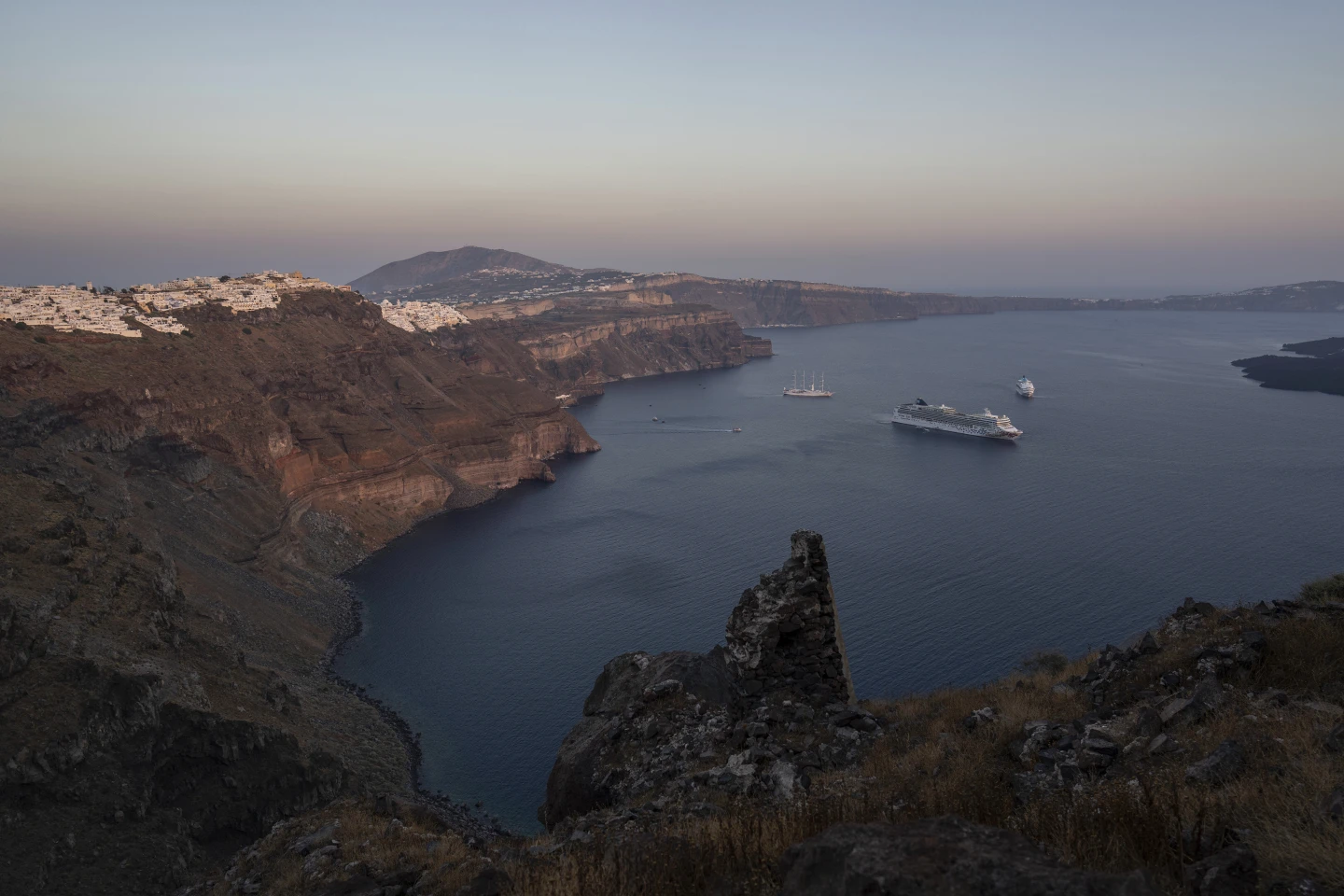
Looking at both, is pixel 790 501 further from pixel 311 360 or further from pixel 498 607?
pixel 311 360

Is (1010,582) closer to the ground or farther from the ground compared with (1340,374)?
closer to the ground

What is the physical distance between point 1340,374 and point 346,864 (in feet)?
533

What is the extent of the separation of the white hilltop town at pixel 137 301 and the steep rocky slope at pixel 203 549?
228 cm

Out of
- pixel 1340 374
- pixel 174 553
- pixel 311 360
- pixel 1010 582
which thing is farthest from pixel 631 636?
pixel 1340 374

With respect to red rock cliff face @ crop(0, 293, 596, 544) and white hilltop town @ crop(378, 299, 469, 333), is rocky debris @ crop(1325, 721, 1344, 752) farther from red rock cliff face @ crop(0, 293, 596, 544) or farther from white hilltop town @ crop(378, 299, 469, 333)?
white hilltop town @ crop(378, 299, 469, 333)

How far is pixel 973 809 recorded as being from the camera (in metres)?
7.04

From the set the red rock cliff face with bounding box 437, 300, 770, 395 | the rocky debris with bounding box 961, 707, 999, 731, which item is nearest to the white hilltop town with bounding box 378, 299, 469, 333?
the red rock cliff face with bounding box 437, 300, 770, 395

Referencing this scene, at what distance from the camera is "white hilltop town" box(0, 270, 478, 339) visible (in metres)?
67.1

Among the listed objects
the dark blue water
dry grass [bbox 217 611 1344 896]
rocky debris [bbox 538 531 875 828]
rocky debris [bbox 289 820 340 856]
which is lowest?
the dark blue water

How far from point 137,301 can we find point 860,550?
2858 inches

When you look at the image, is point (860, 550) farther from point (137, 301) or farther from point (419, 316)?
point (419, 316)

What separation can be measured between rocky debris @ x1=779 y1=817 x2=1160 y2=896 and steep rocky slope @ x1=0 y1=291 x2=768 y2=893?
24.0 m

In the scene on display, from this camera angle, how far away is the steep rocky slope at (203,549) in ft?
80.0

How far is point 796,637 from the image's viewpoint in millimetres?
13383
